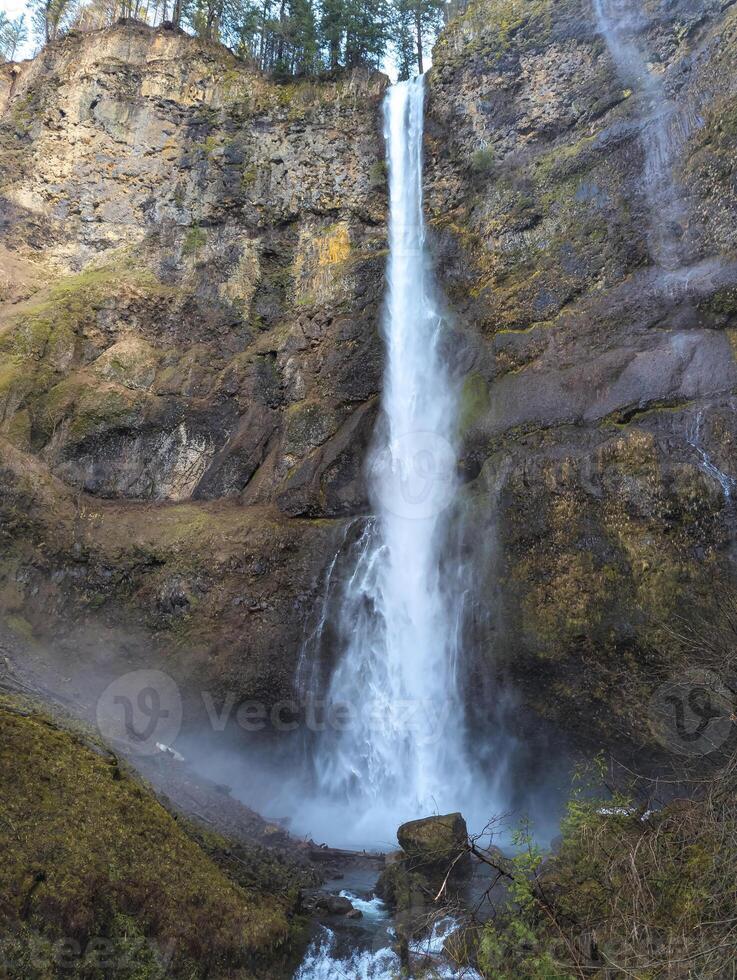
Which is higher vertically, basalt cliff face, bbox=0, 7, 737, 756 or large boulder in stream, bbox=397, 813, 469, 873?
basalt cliff face, bbox=0, 7, 737, 756

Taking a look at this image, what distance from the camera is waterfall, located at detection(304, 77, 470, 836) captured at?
13.8 metres

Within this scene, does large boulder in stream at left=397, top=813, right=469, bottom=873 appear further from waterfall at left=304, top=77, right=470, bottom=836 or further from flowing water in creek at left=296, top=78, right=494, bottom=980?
waterfall at left=304, top=77, right=470, bottom=836

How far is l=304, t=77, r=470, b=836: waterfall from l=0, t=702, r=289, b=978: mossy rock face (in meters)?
6.67

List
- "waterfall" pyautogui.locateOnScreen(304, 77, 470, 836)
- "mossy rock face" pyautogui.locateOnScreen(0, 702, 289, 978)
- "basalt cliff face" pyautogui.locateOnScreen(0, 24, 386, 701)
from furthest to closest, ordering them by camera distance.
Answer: "basalt cliff face" pyautogui.locateOnScreen(0, 24, 386, 701) → "waterfall" pyautogui.locateOnScreen(304, 77, 470, 836) → "mossy rock face" pyautogui.locateOnScreen(0, 702, 289, 978)

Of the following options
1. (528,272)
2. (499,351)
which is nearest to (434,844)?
(499,351)

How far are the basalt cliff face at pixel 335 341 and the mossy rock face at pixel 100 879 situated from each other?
26.1 ft

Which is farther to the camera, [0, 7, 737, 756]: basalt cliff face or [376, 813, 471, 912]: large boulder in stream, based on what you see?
[0, 7, 737, 756]: basalt cliff face

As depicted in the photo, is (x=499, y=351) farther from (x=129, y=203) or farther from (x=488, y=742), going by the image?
(x=129, y=203)

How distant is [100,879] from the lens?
5.59 m

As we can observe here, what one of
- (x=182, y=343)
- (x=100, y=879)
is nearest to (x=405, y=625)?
(x=100, y=879)

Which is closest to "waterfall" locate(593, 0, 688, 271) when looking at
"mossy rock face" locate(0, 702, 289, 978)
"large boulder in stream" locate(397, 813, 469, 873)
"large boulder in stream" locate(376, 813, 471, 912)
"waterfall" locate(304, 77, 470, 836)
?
"waterfall" locate(304, 77, 470, 836)

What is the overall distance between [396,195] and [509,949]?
819 inches

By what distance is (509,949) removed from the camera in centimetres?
559

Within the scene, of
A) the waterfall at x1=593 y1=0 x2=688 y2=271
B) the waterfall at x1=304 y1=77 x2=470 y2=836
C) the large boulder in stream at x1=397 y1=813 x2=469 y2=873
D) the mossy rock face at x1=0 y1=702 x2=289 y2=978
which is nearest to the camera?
the mossy rock face at x1=0 y1=702 x2=289 y2=978
